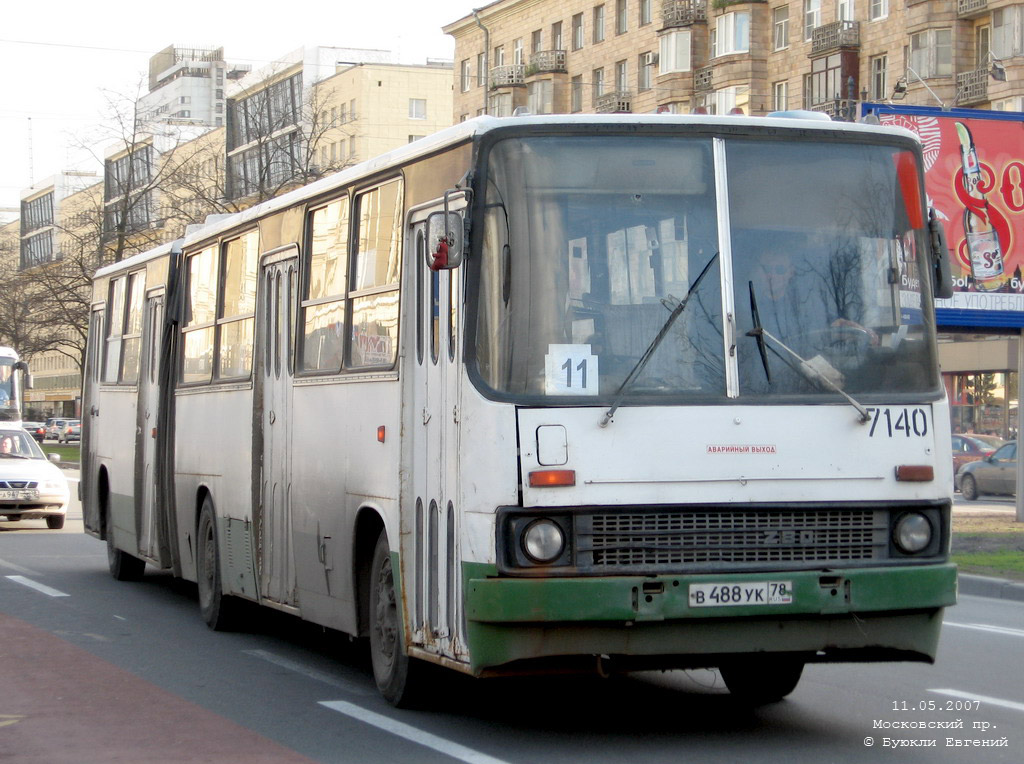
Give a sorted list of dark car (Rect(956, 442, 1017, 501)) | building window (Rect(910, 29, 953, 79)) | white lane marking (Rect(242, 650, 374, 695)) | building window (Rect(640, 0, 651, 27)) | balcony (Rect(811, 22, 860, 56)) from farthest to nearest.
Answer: building window (Rect(640, 0, 651, 27)), balcony (Rect(811, 22, 860, 56)), building window (Rect(910, 29, 953, 79)), dark car (Rect(956, 442, 1017, 501)), white lane marking (Rect(242, 650, 374, 695))

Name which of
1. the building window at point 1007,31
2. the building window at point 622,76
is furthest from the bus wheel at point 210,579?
the building window at point 622,76

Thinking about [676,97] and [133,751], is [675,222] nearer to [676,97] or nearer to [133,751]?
[133,751]

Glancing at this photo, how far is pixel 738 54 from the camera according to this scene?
62156mm

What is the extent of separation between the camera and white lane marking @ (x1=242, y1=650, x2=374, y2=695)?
9.87 meters

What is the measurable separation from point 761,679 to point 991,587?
25.8 feet

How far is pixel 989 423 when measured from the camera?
173 feet

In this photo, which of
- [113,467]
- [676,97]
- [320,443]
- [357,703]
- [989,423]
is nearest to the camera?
[357,703]

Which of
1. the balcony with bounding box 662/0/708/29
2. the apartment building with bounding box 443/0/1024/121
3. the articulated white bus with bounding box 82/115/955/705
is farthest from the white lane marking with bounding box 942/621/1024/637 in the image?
the balcony with bounding box 662/0/708/29

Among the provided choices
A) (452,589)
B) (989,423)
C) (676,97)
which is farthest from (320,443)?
(676,97)

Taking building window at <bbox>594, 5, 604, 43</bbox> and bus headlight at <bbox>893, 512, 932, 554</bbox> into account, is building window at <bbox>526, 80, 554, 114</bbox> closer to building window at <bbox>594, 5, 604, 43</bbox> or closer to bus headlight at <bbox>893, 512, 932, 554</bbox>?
building window at <bbox>594, 5, 604, 43</bbox>

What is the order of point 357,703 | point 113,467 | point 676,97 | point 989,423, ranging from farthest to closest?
point 676,97, point 989,423, point 113,467, point 357,703

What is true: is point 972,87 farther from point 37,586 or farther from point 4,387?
point 37,586

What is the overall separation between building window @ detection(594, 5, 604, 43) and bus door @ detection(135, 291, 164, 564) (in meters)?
59.5

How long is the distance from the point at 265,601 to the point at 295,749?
11.8 ft
